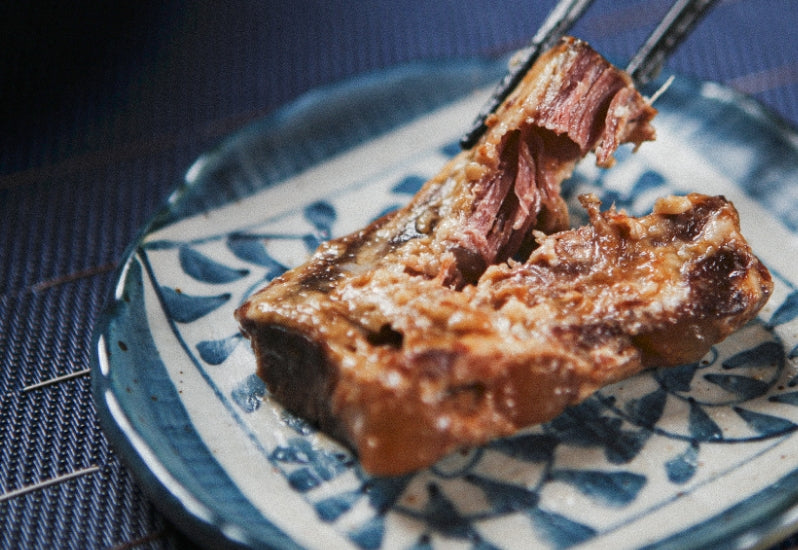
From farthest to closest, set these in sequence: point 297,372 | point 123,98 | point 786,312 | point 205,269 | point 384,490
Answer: point 123,98
point 205,269
point 786,312
point 297,372
point 384,490

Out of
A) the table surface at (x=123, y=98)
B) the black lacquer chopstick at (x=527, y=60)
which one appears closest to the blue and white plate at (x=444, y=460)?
the table surface at (x=123, y=98)

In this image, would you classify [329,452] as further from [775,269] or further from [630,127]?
[775,269]

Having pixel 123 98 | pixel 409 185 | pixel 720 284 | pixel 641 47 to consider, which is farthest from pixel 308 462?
pixel 123 98

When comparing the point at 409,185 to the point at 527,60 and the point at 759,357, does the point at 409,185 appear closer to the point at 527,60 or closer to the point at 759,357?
the point at 527,60

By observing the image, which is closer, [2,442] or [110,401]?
[110,401]

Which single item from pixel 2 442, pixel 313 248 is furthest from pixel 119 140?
pixel 2 442

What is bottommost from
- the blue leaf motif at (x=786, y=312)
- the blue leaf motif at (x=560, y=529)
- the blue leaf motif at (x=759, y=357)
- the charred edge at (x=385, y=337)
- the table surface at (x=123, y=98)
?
the table surface at (x=123, y=98)

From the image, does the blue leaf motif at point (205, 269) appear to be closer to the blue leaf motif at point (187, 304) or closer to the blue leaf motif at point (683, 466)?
the blue leaf motif at point (187, 304)
